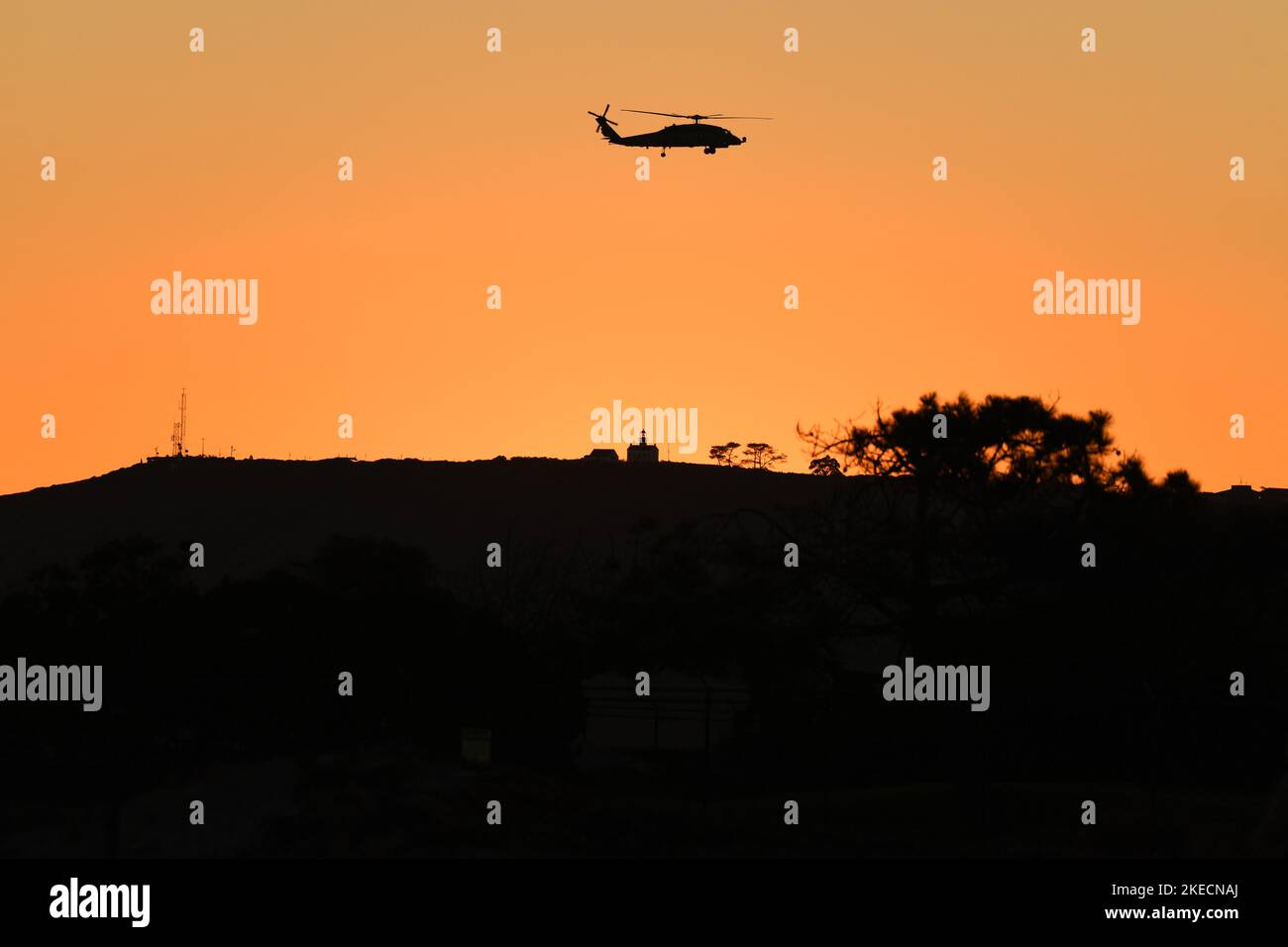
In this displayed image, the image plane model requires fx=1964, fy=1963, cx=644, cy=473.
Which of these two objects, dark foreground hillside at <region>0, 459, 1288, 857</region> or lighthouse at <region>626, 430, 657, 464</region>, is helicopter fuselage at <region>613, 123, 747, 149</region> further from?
lighthouse at <region>626, 430, 657, 464</region>

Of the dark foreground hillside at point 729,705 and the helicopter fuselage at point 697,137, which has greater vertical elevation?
the helicopter fuselage at point 697,137

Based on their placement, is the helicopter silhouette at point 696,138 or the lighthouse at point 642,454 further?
the lighthouse at point 642,454

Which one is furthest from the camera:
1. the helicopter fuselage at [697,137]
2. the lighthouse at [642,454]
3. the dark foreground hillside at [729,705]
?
the lighthouse at [642,454]

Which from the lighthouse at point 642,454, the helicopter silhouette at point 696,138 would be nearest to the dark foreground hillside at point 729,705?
the helicopter silhouette at point 696,138

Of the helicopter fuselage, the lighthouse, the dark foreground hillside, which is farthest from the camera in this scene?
the lighthouse

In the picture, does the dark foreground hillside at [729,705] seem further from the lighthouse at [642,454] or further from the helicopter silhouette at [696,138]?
the lighthouse at [642,454]

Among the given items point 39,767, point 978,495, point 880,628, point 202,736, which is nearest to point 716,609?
point 880,628

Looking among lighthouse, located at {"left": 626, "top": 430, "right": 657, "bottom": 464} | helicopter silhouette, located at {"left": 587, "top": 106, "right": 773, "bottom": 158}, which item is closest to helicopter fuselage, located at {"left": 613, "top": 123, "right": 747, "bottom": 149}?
helicopter silhouette, located at {"left": 587, "top": 106, "right": 773, "bottom": 158}

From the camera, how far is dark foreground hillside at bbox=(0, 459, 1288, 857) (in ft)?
115

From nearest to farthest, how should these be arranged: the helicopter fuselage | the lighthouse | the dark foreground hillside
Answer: the dark foreground hillside, the helicopter fuselage, the lighthouse

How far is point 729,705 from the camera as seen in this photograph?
51.3m

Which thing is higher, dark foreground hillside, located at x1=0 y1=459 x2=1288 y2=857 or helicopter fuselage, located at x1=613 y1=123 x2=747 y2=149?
helicopter fuselage, located at x1=613 y1=123 x2=747 y2=149

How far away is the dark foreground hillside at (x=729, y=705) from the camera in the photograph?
1382 inches
